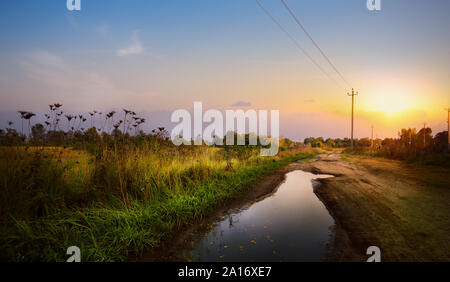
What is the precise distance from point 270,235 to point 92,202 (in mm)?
3888

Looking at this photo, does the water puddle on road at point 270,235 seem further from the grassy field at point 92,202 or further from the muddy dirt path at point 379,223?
the grassy field at point 92,202

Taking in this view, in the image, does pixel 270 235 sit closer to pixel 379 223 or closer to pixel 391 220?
pixel 379 223

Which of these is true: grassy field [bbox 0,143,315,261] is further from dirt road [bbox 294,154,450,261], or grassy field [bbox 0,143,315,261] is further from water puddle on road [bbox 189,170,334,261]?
dirt road [bbox 294,154,450,261]

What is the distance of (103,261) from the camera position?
3.28m

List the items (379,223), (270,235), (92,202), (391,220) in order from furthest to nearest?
(92,202) → (391,220) → (379,223) → (270,235)

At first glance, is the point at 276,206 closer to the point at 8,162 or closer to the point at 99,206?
the point at 99,206

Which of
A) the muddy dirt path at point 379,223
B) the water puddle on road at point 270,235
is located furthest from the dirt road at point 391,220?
the water puddle on road at point 270,235

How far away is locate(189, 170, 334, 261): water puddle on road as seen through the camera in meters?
3.52

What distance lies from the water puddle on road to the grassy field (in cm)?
88

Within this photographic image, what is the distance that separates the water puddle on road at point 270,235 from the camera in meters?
3.52

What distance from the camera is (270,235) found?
168 inches

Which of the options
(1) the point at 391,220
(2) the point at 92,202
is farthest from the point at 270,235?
(2) the point at 92,202

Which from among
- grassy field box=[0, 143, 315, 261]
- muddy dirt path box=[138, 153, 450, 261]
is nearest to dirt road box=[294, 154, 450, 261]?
muddy dirt path box=[138, 153, 450, 261]
